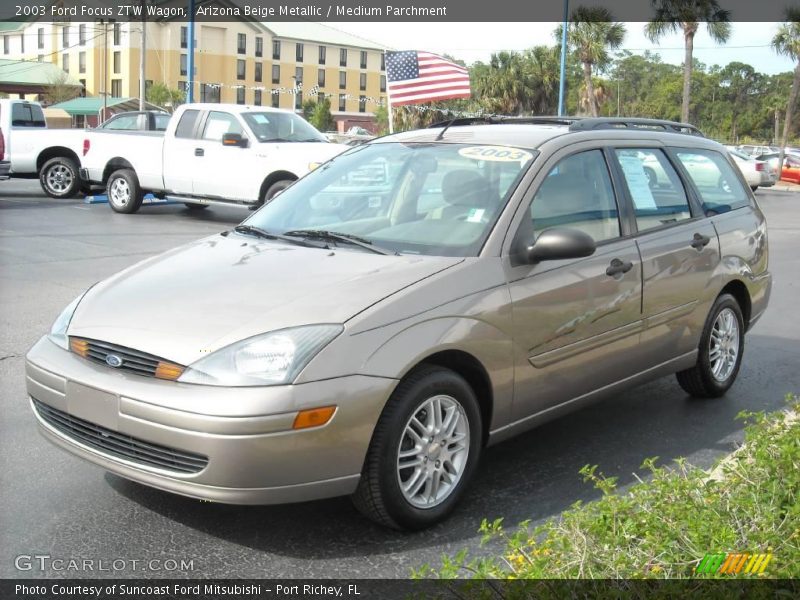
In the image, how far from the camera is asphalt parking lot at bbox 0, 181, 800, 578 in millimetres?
3652

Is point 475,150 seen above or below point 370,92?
below

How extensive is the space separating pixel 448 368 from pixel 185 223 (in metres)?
12.4

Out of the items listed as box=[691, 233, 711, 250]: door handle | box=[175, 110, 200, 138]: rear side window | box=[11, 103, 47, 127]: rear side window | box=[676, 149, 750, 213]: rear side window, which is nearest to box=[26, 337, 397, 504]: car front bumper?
box=[691, 233, 711, 250]: door handle

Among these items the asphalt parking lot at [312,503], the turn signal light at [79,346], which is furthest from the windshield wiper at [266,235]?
the turn signal light at [79,346]

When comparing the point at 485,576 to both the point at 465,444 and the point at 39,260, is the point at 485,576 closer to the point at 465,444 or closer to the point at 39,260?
the point at 465,444

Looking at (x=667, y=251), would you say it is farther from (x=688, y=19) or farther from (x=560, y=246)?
(x=688, y=19)

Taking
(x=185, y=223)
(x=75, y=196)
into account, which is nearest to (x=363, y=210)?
(x=185, y=223)

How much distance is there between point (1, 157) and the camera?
682 inches

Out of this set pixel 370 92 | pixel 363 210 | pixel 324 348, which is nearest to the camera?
pixel 324 348

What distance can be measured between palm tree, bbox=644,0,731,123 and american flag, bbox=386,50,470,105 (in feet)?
94.9

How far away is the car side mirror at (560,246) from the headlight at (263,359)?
1194mm

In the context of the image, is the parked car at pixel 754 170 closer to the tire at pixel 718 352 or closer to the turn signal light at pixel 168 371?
the tire at pixel 718 352

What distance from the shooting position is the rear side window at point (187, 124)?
15.7m

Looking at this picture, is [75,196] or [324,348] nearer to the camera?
[324,348]
